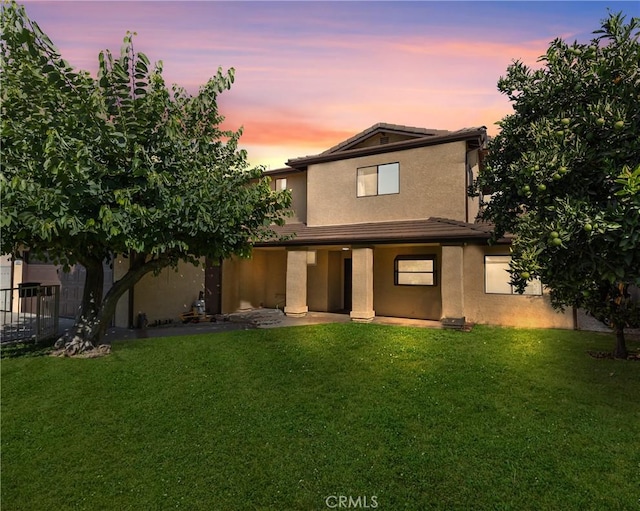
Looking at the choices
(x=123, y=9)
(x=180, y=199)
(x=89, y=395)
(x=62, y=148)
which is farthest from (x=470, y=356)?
(x=123, y=9)

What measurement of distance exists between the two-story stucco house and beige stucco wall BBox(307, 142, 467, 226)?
42mm

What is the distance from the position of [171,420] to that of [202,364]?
2999 mm

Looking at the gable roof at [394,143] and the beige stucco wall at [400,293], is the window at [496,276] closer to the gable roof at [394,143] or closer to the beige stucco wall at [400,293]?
the beige stucco wall at [400,293]

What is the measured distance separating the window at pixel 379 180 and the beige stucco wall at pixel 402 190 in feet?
0.72

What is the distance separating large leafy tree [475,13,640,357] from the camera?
197 inches

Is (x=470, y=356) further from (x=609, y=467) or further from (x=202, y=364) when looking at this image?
(x=202, y=364)

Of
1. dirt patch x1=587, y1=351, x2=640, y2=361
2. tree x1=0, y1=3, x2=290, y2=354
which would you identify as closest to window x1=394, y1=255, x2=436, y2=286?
dirt patch x1=587, y1=351, x2=640, y2=361

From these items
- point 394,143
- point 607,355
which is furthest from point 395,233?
point 607,355

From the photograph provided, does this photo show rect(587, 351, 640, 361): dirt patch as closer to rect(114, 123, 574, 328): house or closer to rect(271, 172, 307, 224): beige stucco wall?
rect(114, 123, 574, 328): house

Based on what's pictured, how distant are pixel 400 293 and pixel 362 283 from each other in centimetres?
234

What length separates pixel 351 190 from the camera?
656 inches

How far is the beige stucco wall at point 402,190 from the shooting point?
1436 centimetres

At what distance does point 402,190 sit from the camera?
608 inches

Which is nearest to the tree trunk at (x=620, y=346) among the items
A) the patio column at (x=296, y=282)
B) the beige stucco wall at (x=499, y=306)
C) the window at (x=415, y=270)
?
the beige stucco wall at (x=499, y=306)
